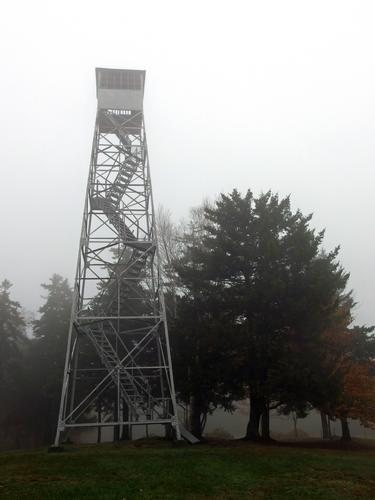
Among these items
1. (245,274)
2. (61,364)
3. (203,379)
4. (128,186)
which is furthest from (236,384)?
(61,364)

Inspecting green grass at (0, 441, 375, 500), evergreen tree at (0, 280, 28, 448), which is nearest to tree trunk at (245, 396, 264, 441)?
green grass at (0, 441, 375, 500)

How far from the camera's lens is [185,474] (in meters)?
11.8

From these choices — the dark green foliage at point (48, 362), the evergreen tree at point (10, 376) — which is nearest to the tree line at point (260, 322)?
the dark green foliage at point (48, 362)

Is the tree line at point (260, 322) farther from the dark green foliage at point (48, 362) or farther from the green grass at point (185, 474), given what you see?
the dark green foliage at point (48, 362)

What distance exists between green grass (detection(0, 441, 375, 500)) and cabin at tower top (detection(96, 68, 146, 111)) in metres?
15.5

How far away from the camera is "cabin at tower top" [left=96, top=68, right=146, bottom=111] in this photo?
73.5 ft

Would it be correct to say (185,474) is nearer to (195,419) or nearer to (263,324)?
(263,324)

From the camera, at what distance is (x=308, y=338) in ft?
64.1

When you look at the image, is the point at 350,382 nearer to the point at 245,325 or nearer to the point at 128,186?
the point at 245,325

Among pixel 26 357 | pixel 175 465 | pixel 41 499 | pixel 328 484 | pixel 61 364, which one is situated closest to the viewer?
pixel 41 499

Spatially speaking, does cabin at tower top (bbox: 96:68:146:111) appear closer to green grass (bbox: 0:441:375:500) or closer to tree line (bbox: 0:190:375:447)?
tree line (bbox: 0:190:375:447)

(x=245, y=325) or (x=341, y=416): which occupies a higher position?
(x=245, y=325)

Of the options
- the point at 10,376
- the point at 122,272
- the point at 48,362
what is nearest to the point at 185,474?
the point at 122,272

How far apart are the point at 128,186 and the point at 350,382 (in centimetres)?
1488
